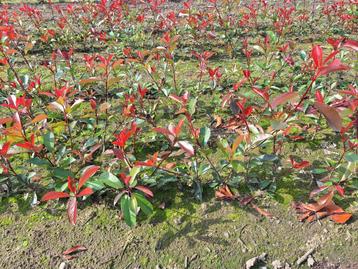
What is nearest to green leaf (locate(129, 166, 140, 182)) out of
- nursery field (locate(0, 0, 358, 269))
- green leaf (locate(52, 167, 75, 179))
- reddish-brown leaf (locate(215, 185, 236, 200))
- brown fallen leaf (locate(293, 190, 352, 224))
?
nursery field (locate(0, 0, 358, 269))

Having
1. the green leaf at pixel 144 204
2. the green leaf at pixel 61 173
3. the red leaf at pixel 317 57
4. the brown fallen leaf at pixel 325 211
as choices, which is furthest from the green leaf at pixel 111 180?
the red leaf at pixel 317 57

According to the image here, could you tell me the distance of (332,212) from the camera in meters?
1.97

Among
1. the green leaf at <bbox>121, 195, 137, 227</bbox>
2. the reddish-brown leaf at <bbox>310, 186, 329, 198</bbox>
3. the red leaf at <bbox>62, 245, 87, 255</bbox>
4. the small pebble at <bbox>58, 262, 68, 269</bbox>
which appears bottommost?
the small pebble at <bbox>58, 262, 68, 269</bbox>

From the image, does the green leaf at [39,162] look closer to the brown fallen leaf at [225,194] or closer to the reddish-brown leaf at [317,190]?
the brown fallen leaf at [225,194]

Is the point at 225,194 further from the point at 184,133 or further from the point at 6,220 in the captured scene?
the point at 6,220

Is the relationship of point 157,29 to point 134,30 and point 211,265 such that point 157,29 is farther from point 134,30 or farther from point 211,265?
point 211,265

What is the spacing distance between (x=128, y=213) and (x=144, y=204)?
4.6 inches

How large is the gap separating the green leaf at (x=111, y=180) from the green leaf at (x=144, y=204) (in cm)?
11

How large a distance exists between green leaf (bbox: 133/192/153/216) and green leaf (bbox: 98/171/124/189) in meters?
0.11

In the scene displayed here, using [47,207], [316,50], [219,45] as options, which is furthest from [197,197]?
[219,45]

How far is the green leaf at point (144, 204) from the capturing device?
6.39ft

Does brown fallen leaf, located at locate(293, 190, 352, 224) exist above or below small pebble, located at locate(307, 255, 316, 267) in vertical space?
above

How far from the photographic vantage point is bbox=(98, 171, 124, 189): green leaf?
6.29 ft

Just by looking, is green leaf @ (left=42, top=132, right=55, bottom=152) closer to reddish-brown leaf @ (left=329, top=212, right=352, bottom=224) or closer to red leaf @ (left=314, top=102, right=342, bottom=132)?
red leaf @ (left=314, top=102, right=342, bottom=132)
